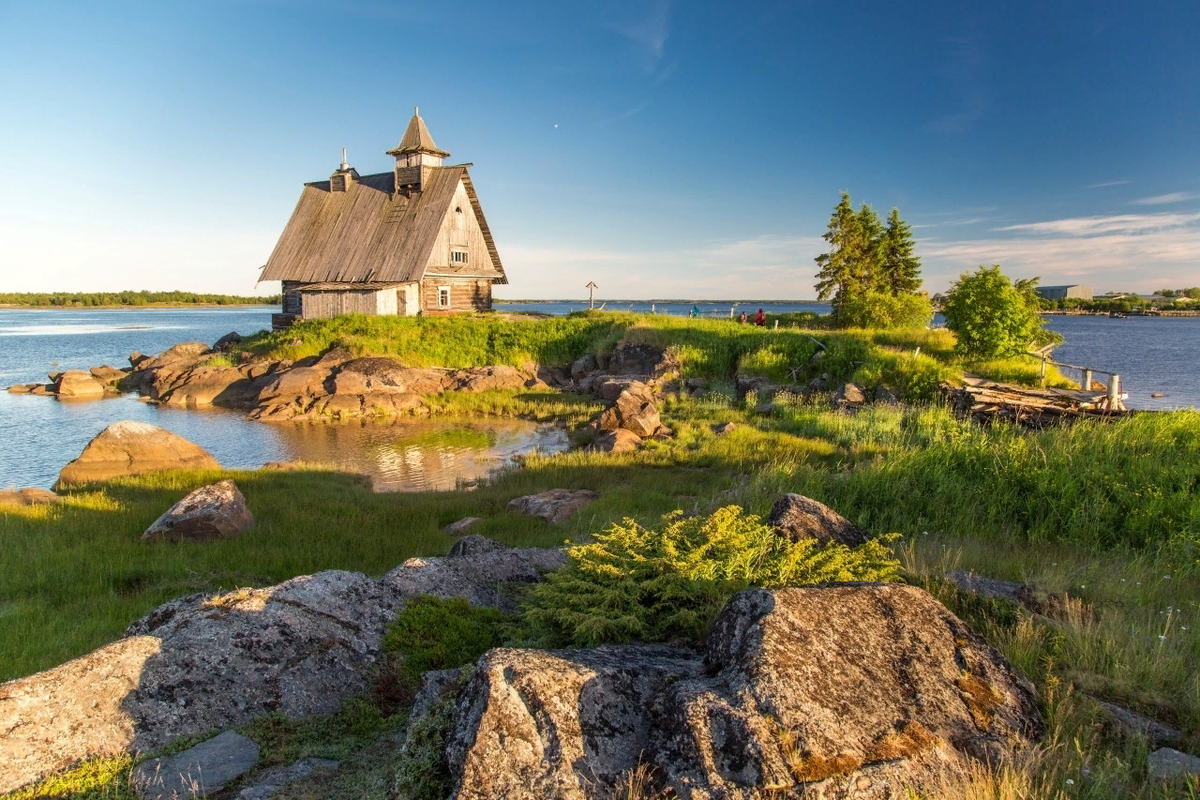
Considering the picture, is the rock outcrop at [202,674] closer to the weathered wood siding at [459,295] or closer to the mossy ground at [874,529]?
the mossy ground at [874,529]

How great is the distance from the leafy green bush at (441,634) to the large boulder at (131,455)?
13.2m

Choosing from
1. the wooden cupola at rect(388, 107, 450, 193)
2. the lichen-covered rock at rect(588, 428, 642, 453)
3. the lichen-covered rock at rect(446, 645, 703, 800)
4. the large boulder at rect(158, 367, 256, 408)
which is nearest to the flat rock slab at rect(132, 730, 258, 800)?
the lichen-covered rock at rect(446, 645, 703, 800)

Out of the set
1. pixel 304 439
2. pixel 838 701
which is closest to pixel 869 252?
pixel 304 439

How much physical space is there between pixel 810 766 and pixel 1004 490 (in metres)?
9.75

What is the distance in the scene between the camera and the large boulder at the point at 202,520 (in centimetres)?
1031

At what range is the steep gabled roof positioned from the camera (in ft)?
138

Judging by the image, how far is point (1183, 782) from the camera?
337 centimetres

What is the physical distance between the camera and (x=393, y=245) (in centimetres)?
4266

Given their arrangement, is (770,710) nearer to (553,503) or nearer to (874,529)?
(874,529)

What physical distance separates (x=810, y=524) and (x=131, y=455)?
16618mm

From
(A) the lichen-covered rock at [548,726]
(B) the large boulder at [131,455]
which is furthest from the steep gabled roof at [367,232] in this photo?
(A) the lichen-covered rock at [548,726]

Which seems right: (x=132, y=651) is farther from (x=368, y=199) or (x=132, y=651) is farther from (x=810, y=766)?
(x=368, y=199)

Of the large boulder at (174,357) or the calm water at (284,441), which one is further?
the large boulder at (174,357)

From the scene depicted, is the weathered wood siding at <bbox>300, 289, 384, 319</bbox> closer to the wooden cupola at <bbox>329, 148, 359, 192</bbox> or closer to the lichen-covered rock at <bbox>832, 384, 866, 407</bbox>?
the wooden cupola at <bbox>329, 148, 359, 192</bbox>
